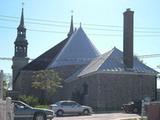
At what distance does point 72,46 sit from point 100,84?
21.5 metres

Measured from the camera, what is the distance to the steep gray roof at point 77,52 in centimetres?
7138

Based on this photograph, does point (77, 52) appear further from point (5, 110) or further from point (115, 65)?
point (5, 110)

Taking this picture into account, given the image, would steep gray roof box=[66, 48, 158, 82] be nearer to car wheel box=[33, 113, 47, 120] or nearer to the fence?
car wheel box=[33, 113, 47, 120]

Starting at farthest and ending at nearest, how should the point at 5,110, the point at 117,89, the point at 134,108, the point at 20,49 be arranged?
the point at 20,49 < the point at 117,89 < the point at 134,108 < the point at 5,110

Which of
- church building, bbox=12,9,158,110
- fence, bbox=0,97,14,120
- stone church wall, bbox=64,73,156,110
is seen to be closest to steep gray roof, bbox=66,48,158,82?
church building, bbox=12,9,158,110

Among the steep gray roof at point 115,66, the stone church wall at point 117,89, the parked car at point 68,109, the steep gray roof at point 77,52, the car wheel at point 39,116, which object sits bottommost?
the parked car at point 68,109

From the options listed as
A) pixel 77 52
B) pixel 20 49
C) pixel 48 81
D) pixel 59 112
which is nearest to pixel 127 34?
pixel 48 81

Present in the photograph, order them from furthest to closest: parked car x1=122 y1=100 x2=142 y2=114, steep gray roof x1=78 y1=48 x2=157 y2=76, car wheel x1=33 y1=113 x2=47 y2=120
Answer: steep gray roof x1=78 y1=48 x2=157 y2=76 < parked car x1=122 y1=100 x2=142 y2=114 < car wheel x1=33 y1=113 x2=47 y2=120

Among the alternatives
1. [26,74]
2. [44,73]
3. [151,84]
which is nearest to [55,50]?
[26,74]

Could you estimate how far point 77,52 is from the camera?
72.3 metres

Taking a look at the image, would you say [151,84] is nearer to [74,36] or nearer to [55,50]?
[74,36]

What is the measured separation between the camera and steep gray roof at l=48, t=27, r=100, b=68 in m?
71.4

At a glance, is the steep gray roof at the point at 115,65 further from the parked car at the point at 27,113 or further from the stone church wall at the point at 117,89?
the parked car at the point at 27,113

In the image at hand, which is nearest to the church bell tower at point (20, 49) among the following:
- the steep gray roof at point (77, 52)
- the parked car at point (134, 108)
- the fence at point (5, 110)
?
the steep gray roof at point (77, 52)
